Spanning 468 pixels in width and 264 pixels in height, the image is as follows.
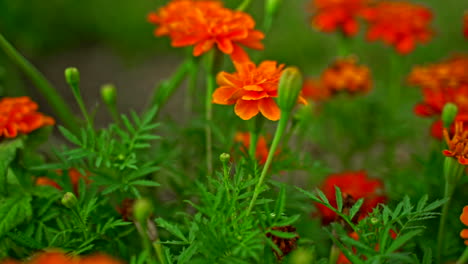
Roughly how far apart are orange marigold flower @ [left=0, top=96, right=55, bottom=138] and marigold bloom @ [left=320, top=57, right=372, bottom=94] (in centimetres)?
72

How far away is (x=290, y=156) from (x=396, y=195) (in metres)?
0.18

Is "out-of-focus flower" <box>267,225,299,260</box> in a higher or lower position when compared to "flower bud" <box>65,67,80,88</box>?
lower

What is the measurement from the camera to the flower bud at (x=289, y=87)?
560 mm

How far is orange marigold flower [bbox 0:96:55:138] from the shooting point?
0.73m

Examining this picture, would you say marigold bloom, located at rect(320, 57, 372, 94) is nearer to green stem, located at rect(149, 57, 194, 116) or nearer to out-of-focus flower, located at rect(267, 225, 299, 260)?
green stem, located at rect(149, 57, 194, 116)

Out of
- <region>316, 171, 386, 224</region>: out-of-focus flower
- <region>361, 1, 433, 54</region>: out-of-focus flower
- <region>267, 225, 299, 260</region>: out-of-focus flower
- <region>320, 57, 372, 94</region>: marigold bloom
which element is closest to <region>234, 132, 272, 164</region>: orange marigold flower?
<region>316, 171, 386, 224</region>: out-of-focus flower

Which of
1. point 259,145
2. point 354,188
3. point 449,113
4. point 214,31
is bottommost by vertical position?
point 354,188

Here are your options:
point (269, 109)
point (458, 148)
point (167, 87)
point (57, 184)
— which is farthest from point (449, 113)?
point (57, 184)

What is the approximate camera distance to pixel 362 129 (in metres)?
1.24

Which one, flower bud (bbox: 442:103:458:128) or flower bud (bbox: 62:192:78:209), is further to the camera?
flower bud (bbox: 442:103:458:128)

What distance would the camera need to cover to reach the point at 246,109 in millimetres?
650

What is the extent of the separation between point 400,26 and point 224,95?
28.0 inches

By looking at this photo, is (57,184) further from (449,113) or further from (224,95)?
(449,113)

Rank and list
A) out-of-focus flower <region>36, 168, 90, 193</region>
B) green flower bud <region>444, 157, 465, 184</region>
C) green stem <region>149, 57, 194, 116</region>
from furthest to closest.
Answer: green stem <region>149, 57, 194, 116</region>
out-of-focus flower <region>36, 168, 90, 193</region>
green flower bud <region>444, 157, 465, 184</region>
